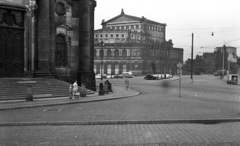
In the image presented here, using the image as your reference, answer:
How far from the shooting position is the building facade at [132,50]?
351 feet

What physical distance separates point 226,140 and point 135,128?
10.8 feet

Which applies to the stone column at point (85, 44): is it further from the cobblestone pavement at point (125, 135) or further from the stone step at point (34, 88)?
the cobblestone pavement at point (125, 135)

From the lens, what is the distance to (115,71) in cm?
10831

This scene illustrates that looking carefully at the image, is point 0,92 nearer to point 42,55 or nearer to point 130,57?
point 42,55

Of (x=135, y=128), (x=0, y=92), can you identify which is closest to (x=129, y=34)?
(x=0, y=92)

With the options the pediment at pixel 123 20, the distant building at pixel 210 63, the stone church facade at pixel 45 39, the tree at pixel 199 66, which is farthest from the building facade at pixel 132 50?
the stone church facade at pixel 45 39

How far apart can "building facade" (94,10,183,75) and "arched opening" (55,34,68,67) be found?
6562 centimetres

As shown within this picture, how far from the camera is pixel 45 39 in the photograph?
80.0 feet

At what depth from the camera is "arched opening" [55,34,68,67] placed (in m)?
28.7

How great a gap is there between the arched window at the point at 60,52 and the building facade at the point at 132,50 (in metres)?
65.6

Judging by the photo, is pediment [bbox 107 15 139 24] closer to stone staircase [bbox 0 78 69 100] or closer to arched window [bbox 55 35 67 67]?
arched window [bbox 55 35 67 67]

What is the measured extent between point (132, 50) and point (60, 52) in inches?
3127

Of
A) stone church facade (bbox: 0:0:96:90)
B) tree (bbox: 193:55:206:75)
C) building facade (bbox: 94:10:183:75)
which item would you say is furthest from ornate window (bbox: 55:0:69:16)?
tree (bbox: 193:55:206:75)

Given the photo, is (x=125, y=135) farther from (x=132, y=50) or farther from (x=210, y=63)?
(x=210, y=63)
